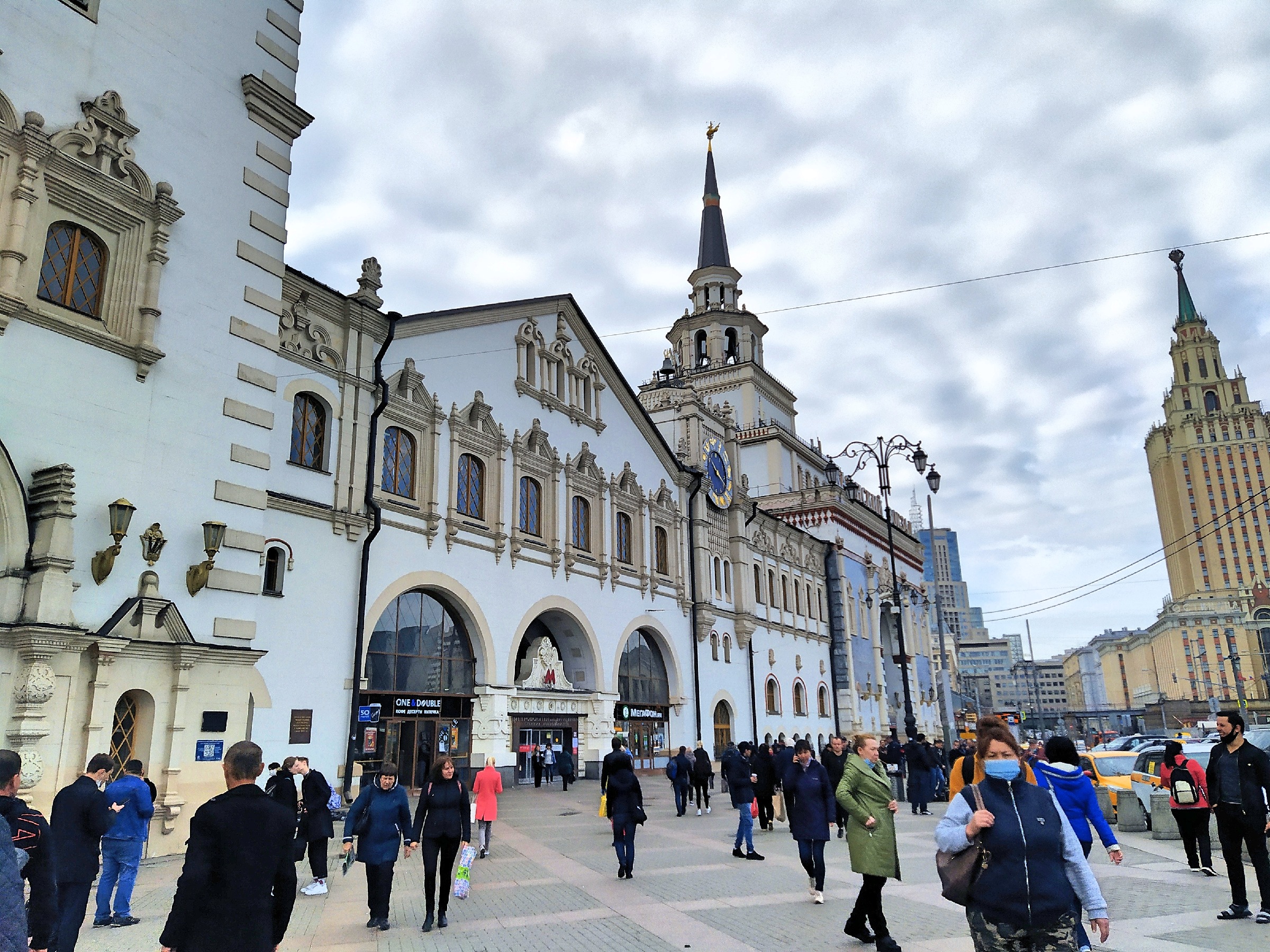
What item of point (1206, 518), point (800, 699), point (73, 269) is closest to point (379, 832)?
point (73, 269)

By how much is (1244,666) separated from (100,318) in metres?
143

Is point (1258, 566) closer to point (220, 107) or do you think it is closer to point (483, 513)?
point (483, 513)

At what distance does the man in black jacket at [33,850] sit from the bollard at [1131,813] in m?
18.0

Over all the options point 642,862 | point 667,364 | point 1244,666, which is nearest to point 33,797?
point 642,862

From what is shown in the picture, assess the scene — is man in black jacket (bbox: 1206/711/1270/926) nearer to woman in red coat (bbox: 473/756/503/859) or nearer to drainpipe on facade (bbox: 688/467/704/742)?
woman in red coat (bbox: 473/756/503/859)

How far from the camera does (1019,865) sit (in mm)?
4582

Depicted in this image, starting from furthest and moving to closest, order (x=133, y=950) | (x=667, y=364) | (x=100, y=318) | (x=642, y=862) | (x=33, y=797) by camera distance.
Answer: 1. (x=667, y=364)
2. (x=100, y=318)
3. (x=642, y=862)
4. (x=33, y=797)
5. (x=133, y=950)

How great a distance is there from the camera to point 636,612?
32.8m

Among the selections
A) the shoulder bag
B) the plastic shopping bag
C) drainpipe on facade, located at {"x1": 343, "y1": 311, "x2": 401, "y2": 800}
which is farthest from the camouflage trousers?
drainpipe on facade, located at {"x1": 343, "y1": 311, "x2": 401, "y2": 800}

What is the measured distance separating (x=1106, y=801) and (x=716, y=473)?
78.7 ft

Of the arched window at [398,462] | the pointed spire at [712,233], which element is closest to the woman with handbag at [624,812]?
the arched window at [398,462]

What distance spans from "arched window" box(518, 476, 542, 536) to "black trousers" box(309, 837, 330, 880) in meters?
16.7

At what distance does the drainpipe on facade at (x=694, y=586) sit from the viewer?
118ft

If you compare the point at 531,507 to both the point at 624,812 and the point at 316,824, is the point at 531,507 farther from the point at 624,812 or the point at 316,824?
the point at 316,824
